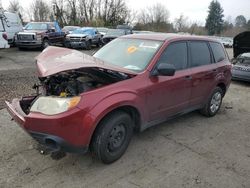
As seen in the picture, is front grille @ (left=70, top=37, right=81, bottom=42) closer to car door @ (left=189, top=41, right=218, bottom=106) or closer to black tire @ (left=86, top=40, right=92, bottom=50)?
black tire @ (left=86, top=40, right=92, bottom=50)

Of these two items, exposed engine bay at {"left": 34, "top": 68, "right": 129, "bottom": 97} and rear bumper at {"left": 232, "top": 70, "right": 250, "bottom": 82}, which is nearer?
exposed engine bay at {"left": 34, "top": 68, "right": 129, "bottom": 97}

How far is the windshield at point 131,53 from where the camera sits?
420 cm

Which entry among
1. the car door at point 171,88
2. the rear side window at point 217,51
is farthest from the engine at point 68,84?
the rear side window at point 217,51

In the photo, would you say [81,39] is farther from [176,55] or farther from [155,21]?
[155,21]

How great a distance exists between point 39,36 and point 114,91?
14.2 metres

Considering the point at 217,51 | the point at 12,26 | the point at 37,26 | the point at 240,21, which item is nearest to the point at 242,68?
the point at 217,51

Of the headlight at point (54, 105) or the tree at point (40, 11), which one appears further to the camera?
the tree at point (40, 11)

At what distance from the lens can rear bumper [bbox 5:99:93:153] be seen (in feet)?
10.2

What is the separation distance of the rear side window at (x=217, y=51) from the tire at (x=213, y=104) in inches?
25.7

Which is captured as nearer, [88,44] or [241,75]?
[241,75]

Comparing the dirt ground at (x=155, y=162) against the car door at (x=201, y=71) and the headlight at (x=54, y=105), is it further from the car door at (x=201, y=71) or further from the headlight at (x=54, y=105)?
the headlight at (x=54, y=105)

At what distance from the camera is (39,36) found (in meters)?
16.3

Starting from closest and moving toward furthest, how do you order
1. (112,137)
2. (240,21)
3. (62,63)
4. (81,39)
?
(62,63), (112,137), (81,39), (240,21)

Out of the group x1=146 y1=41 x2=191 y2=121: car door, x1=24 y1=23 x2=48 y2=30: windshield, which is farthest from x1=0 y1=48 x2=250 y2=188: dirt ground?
x1=24 y1=23 x2=48 y2=30: windshield
